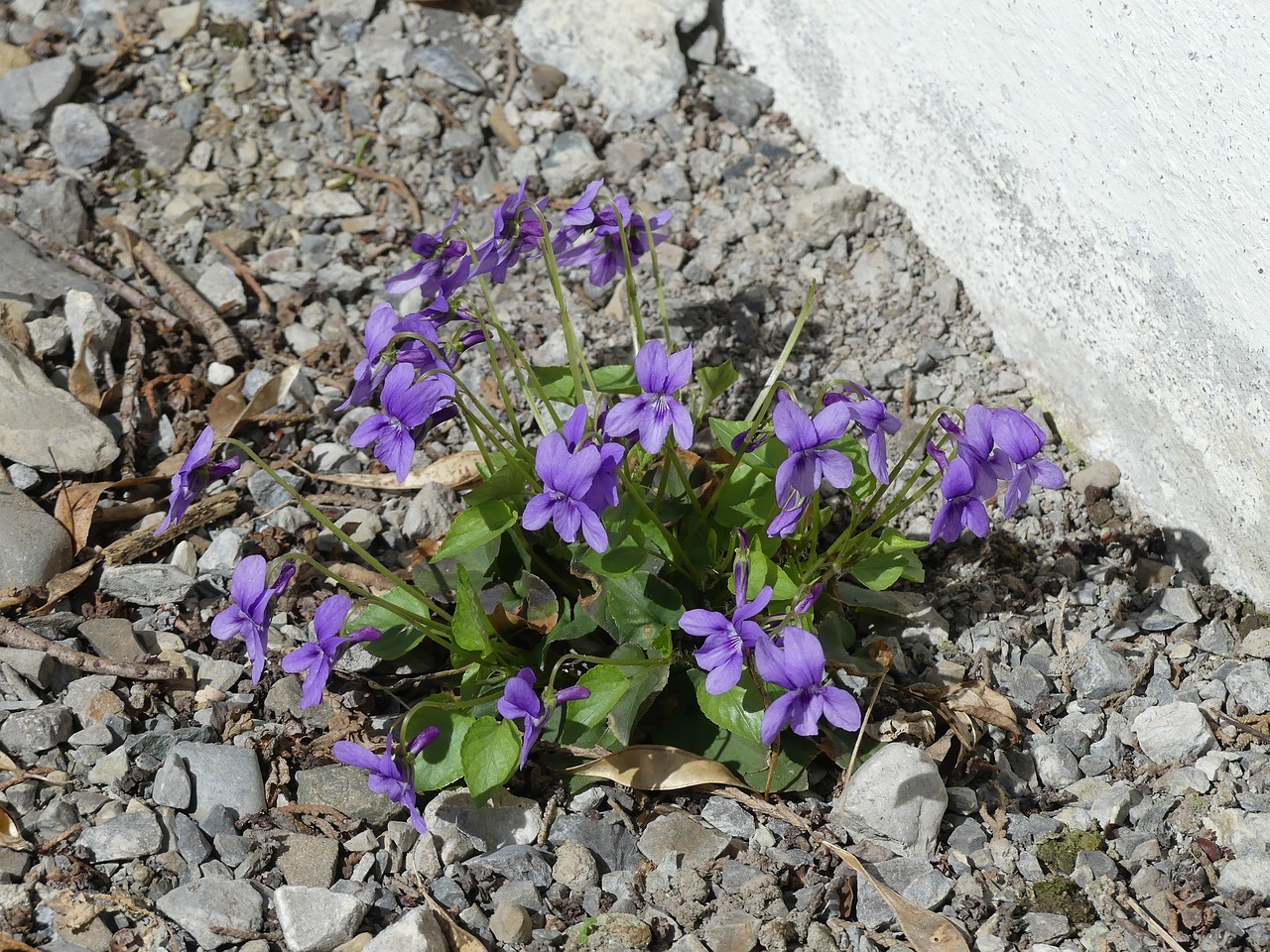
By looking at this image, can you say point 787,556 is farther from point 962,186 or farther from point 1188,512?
point 962,186

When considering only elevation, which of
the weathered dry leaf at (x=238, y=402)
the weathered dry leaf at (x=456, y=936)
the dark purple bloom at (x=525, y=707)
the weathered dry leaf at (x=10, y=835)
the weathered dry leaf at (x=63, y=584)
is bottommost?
the weathered dry leaf at (x=63, y=584)

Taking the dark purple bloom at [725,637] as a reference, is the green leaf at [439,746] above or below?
below

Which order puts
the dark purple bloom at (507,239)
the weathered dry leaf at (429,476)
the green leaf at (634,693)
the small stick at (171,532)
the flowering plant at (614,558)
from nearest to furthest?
the flowering plant at (614,558)
the green leaf at (634,693)
the dark purple bloom at (507,239)
the small stick at (171,532)
the weathered dry leaf at (429,476)

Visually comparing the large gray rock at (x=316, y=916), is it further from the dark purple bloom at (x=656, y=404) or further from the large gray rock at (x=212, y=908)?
the dark purple bloom at (x=656, y=404)

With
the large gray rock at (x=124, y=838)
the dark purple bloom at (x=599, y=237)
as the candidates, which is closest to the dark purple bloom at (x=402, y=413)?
the dark purple bloom at (x=599, y=237)

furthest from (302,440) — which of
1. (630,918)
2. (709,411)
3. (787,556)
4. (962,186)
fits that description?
(962,186)

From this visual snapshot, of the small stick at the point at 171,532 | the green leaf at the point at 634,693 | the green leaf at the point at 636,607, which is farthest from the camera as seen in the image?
the small stick at the point at 171,532
